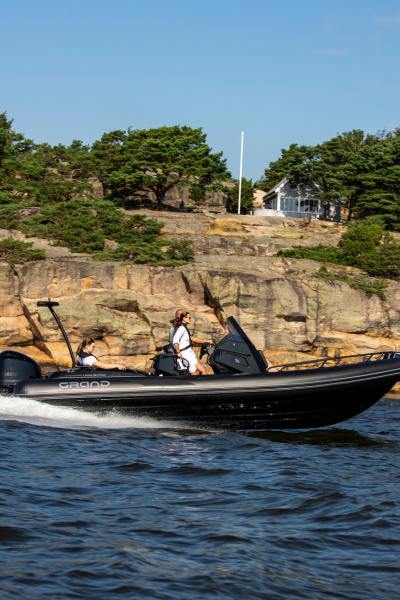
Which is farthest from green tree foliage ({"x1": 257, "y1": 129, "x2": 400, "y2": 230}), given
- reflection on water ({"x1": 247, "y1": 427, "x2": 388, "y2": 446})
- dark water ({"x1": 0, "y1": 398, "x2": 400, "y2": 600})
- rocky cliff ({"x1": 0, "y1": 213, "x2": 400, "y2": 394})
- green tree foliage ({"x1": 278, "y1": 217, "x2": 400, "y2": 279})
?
dark water ({"x1": 0, "y1": 398, "x2": 400, "y2": 600})

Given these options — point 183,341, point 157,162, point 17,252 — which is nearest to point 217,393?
point 183,341

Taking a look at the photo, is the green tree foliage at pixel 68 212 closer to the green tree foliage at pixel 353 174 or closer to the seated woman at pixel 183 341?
the green tree foliage at pixel 353 174

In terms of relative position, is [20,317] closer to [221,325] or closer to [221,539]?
[221,325]

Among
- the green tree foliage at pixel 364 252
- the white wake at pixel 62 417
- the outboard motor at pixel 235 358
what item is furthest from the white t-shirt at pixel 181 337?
the green tree foliage at pixel 364 252

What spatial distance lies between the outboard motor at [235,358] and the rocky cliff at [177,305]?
15.5 meters

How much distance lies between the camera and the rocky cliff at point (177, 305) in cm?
2773

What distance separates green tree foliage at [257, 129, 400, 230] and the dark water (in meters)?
36.1

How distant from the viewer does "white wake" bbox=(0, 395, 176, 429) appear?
466 inches

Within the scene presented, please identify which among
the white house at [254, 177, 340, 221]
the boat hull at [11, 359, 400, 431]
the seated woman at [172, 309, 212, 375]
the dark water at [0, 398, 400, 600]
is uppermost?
the white house at [254, 177, 340, 221]

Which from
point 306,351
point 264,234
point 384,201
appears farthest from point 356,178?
point 306,351

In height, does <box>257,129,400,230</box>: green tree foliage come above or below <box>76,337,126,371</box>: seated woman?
above

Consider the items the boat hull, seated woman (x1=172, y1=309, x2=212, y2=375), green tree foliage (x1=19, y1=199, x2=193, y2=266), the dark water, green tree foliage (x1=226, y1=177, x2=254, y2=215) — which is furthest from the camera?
green tree foliage (x1=226, y1=177, x2=254, y2=215)

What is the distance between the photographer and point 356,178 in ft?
166

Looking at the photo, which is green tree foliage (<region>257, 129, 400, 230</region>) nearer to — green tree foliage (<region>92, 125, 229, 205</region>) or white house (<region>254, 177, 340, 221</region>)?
white house (<region>254, 177, 340, 221</region>)
